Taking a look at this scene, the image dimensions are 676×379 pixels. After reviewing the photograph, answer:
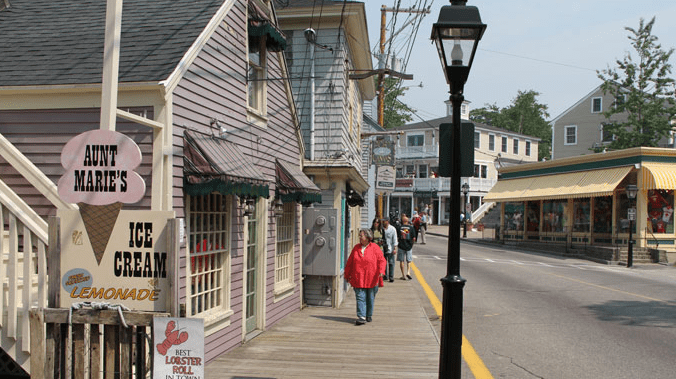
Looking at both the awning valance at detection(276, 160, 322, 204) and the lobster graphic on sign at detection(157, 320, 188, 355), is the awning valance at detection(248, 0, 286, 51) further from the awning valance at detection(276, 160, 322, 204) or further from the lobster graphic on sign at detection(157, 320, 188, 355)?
the lobster graphic on sign at detection(157, 320, 188, 355)

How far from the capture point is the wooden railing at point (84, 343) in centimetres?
446

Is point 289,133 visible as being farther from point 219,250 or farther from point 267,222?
point 219,250

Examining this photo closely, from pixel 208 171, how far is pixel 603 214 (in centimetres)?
2614

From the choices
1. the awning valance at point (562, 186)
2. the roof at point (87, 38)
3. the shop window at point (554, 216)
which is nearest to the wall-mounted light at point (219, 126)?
the roof at point (87, 38)

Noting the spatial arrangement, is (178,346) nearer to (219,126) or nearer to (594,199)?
(219,126)

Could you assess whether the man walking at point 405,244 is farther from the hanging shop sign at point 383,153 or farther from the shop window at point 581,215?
the shop window at point 581,215

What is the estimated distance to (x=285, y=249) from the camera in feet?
39.3

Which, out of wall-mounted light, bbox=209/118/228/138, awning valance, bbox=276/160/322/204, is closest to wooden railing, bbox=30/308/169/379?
wall-mounted light, bbox=209/118/228/138

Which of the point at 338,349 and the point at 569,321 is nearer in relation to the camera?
the point at 338,349

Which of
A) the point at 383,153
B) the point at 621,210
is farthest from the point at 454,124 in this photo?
the point at 621,210

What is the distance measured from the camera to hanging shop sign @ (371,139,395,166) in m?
21.7

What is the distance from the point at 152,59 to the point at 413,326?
6587 mm

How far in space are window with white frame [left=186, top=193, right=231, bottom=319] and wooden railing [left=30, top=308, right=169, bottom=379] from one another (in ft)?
7.67

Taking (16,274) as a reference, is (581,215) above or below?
below
